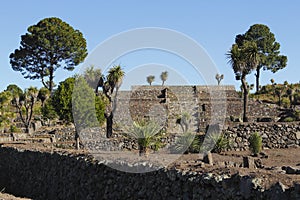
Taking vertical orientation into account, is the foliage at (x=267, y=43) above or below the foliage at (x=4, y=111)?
above

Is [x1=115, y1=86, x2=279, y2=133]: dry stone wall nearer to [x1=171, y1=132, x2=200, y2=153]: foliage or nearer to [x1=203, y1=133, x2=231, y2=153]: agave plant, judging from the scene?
[x1=203, y1=133, x2=231, y2=153]: agave plant

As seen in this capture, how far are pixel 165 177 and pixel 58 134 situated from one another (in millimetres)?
22211

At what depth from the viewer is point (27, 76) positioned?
65.8 metres

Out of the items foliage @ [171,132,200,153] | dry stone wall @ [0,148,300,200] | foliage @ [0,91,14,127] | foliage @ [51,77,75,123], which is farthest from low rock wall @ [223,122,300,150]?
foliage @ [0,91,14,127]

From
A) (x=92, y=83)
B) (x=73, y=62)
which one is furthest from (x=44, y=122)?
(x=73, y=62)

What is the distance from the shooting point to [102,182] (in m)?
13.7

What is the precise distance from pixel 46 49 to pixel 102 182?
53812mm

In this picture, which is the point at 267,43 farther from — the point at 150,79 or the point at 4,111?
the point at 4,111

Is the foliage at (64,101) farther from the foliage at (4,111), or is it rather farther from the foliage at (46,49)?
the foliage at (46,49)

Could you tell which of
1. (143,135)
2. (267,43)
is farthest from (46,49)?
(143,135)

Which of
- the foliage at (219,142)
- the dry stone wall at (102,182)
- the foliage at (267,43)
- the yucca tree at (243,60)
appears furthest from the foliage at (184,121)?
the foliage at (267,43)

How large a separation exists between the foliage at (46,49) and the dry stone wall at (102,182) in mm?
44742

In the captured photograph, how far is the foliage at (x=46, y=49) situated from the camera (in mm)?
65125

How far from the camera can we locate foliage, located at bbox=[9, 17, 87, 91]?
214 ft
